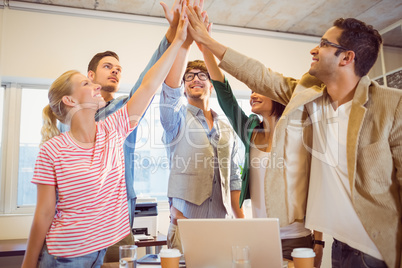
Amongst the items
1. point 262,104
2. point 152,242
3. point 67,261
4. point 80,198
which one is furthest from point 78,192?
point 152,242

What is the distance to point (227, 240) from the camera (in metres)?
1.23

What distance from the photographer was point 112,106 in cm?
213

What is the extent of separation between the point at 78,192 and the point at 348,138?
3.75 ft

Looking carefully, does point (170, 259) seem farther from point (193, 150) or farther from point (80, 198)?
point (193, 150)

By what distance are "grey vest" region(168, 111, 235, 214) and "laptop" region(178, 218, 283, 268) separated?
0.86 m

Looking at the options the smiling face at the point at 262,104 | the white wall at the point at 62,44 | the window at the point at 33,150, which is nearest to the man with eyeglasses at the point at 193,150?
the smiling face at the point at 262,104

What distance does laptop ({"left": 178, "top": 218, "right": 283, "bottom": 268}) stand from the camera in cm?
119

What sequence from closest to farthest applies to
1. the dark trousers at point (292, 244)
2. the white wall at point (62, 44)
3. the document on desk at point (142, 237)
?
the dark trousers at point (292, 244), the document on desk at point (142, 237), the white wall at point (62, 44)

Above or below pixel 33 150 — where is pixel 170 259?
below

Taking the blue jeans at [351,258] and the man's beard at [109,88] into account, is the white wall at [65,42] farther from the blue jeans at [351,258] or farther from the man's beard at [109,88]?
the blue jeans at [351,258]

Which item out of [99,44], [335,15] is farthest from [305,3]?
[99,44]

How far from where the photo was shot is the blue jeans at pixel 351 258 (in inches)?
55.2

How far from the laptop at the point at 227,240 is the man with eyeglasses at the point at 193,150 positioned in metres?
0.86

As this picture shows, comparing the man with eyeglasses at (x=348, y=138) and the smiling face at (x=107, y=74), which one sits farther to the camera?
the smiling face at (x=107, y=74)
